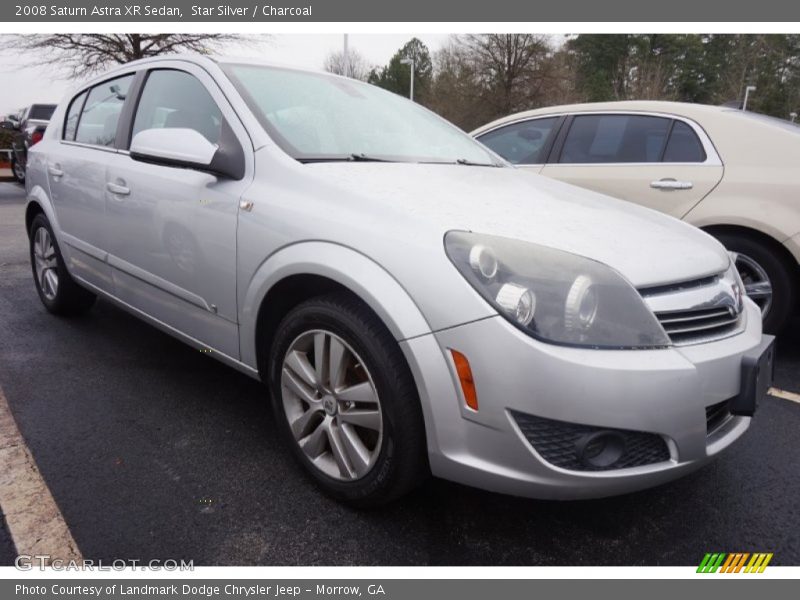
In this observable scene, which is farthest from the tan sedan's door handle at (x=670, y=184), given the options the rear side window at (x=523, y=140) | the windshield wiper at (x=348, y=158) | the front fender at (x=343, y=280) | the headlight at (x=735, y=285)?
the front fender at (x=343, y=280)

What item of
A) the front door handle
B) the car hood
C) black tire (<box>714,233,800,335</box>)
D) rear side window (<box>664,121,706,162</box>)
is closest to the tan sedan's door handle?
rear side window (<box>664,121,706,162</box>)

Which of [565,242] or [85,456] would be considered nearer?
[565,242]

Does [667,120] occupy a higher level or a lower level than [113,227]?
higher

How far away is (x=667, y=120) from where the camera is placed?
13.0 feet

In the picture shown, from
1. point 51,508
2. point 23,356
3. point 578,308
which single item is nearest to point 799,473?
point 578,308

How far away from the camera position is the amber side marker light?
1582mm

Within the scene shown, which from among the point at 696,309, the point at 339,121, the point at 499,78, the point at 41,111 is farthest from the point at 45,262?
the point at 499,78

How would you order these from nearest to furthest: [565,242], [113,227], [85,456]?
1. [565,242]
2. [85,456]
3. [113,227]

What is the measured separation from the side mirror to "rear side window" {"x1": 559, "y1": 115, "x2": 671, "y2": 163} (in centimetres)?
282

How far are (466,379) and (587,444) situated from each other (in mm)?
364

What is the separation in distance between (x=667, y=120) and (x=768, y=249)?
112 cm

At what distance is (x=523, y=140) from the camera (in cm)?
460

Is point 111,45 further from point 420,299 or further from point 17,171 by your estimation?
point 420,299

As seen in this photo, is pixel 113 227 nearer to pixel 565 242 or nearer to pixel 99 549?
pixel 99 549
